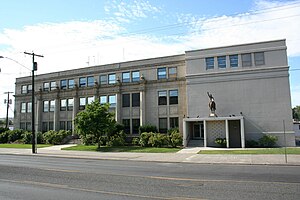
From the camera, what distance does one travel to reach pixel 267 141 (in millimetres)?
27609

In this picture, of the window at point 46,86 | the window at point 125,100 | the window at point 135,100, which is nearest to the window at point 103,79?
the window at point 125,100

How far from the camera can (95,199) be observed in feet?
24.3

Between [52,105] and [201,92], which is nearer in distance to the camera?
[201,92]

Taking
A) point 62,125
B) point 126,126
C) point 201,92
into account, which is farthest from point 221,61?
point 62,125

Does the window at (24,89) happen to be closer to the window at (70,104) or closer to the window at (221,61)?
the window at (70,104)

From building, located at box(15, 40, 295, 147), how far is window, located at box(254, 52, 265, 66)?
0.34 feet

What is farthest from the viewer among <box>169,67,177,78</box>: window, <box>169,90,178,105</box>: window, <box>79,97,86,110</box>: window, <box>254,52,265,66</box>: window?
<box>79,97,86,110</box>: window

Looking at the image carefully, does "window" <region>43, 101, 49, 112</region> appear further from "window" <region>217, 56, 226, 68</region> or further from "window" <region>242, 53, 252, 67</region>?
"window" <region>242, 53, 252, 67</region>

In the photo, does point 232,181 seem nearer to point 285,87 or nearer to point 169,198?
point 169,198

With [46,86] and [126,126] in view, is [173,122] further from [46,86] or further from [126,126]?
[46,86]

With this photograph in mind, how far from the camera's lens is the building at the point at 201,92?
29.0 meters

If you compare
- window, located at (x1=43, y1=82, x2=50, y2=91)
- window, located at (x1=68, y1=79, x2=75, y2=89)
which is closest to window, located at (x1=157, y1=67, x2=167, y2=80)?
window, located at (x1=68, y1=79, x2=75, y2=89)

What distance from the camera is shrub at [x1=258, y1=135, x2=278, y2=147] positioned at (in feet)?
90.5

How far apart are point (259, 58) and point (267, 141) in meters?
9.15
